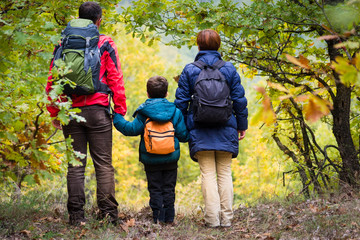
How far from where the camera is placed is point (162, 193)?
14.3ft

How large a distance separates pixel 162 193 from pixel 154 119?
87 centimetres

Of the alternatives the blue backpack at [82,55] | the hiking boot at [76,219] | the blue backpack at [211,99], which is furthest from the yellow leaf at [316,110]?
the hiking boot at [76,219]

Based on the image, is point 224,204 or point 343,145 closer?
point 224,204

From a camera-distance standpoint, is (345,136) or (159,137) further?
(345,136)

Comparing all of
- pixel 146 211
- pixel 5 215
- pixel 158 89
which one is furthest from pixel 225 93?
pixel 5 215

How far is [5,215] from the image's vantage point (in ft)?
13.5

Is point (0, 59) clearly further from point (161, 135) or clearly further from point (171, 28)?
point (171, 28)

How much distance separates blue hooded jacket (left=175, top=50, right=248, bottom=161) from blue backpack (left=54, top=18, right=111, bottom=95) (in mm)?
1004

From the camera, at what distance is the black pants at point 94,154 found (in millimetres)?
3832

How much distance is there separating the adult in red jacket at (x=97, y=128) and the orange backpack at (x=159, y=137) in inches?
15.6

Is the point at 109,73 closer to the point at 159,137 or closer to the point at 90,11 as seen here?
the point at 90,11

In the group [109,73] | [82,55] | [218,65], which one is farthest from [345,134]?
[82,55]

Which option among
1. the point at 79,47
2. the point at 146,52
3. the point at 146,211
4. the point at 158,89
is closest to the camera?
the point at 79,47

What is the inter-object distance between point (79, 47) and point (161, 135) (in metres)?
1.23
